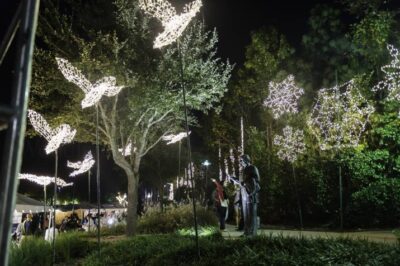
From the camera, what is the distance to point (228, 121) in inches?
1251

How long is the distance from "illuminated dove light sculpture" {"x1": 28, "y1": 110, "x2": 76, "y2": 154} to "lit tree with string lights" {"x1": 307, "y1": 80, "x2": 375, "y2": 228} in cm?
1085

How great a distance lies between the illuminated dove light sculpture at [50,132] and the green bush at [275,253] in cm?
488

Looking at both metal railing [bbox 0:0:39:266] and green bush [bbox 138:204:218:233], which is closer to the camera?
metal railing [bbox 0:0:39:266]

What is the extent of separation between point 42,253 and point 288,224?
41.0ft

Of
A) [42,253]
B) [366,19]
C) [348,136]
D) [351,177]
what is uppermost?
[366,19]

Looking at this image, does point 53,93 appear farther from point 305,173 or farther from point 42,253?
point 305,173

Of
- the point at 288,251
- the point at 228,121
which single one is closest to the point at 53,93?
the point at 288,251

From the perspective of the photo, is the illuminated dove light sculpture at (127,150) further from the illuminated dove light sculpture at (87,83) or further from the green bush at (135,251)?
the green bush at (135,251)

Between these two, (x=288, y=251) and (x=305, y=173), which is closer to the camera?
(x=288, y=251)

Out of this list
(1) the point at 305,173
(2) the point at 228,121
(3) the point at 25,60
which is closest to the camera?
(3) the point at 25,60

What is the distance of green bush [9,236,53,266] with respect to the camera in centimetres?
1083

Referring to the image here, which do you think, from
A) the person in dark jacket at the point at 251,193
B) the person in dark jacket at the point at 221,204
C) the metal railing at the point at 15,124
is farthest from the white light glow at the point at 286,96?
the metal railing at the point at 15,124

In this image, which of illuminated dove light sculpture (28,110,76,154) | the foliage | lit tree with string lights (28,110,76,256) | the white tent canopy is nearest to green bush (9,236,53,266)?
the foliage

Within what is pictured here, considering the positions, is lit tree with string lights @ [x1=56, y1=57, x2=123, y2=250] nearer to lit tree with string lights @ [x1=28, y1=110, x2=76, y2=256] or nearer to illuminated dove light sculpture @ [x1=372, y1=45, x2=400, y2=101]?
lit tree with string lights @ [x1=28, y1=110, x2=76, y2=256]
